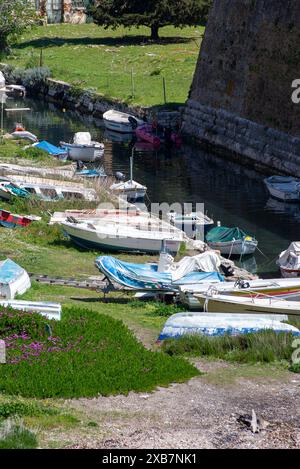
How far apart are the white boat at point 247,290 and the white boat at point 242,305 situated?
339 millimetres

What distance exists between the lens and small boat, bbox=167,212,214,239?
3344 cm

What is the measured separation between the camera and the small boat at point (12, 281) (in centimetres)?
2206

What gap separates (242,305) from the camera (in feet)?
74.2

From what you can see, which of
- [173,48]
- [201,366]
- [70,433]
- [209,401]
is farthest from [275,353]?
[173,48]

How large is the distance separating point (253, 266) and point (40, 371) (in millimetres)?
14825

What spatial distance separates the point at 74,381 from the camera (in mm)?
16953

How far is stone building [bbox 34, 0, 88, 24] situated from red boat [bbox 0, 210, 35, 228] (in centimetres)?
5872

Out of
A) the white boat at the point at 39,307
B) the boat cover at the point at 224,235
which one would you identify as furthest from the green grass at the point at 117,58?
the white boat at the point at 39,307

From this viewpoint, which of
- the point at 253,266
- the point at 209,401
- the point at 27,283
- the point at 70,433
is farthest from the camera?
the point at 253,266

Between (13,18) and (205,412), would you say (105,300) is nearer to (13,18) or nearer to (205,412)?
(205,412)

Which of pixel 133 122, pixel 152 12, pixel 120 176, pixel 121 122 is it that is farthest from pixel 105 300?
pixel 152 12

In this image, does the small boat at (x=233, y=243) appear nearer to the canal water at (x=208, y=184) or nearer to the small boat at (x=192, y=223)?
the canal water at (x=208, y=184)

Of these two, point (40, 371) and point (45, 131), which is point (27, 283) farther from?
point (45, 131)

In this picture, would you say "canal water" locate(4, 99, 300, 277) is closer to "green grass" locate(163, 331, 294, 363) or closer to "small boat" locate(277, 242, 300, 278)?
"small boat" locate(277, 242, 300, 278)
